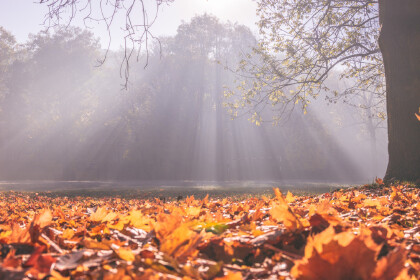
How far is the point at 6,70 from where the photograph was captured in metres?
35.2


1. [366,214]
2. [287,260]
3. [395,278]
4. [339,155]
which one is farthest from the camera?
[339,155]

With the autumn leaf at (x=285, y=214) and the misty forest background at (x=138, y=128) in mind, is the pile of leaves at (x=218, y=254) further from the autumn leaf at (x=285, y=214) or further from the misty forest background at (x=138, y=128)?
the misty forest background at (x=138, y=128)

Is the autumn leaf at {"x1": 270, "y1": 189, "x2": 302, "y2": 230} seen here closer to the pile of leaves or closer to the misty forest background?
the pile of leaves

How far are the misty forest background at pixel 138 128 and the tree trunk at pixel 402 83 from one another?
2370 centimetres

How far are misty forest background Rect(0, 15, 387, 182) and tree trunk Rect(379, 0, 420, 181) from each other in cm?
2370

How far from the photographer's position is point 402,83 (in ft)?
20.3

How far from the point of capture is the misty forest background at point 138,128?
3066cm

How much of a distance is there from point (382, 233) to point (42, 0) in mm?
4382

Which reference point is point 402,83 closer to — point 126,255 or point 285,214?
point 285,214

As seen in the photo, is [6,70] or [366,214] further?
[6,70]

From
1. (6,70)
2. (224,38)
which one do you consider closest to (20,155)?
(6,70)

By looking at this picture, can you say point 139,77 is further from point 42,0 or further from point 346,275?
point 346,275

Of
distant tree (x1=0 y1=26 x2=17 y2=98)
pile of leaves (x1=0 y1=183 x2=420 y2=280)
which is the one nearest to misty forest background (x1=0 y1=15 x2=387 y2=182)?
distant tree (x1=0 y1=26 x2=17 y2=98)

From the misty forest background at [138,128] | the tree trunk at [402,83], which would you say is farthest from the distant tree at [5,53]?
the tree trunk at [402,83]
